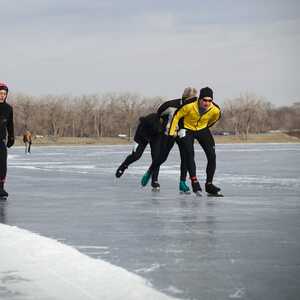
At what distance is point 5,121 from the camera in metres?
8.97

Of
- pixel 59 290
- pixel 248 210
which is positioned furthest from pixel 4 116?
pixel 59 290

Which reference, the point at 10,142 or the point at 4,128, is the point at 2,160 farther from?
the point at 4,128

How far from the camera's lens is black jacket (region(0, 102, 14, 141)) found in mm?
8914

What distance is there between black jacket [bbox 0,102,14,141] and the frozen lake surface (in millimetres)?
851

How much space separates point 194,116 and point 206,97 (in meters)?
0.39

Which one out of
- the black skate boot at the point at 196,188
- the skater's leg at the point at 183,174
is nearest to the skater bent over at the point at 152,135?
the skater's leg at the point at 183,174

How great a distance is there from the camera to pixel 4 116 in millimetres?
8953

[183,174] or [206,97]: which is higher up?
[206,97]

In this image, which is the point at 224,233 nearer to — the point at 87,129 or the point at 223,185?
the point at 223,185

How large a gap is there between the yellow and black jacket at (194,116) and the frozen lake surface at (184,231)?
0.96 m

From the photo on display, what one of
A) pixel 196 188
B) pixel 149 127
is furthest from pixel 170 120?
pixel 149 127

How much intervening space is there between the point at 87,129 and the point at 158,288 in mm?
114545

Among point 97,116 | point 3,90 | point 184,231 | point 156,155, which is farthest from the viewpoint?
point 97,116

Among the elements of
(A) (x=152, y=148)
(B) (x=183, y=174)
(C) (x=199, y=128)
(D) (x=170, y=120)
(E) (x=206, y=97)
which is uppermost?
(E) (x=206, y=97)
